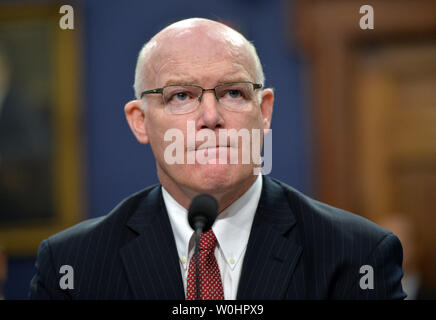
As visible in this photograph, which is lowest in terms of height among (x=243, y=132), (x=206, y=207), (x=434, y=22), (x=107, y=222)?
(x=107, y=222)

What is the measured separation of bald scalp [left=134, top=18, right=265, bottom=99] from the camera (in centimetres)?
154

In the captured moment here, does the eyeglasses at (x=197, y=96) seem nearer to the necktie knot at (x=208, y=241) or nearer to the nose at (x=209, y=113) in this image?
the nose at (x=209, y=113)

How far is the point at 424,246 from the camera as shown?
394 centimetres

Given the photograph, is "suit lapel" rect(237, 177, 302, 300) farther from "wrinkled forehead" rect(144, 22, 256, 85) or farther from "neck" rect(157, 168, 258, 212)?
"wrinkled forehead" rect(144, 22, 256, 85)

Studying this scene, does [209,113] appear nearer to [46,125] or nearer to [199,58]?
[199,58]

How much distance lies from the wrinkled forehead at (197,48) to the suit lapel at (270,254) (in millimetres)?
386

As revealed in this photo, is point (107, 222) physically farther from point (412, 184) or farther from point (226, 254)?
point (412, 184)

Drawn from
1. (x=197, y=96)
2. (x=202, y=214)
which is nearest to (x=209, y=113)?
(x=197, y=96)

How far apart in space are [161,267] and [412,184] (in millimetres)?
2882

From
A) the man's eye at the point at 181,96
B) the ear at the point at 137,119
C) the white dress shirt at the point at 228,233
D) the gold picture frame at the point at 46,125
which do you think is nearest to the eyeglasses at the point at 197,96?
the man's eye at the point at 181,96

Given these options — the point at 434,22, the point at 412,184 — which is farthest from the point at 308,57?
the point at 412,184

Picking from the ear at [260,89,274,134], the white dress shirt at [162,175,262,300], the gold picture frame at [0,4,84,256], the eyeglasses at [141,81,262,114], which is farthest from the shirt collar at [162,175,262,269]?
the gold picture frame at [0,4,84,256]

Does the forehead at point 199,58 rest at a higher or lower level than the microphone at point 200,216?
higher

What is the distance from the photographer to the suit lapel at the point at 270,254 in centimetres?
150
